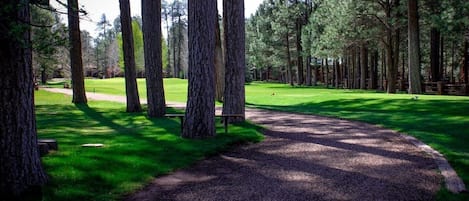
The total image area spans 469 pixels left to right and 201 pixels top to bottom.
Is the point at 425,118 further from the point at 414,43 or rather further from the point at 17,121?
the point at 17,121

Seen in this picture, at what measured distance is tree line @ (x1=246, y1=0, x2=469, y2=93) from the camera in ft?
72.1

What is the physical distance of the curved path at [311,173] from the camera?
5363 millimetres

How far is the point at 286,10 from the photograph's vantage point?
47.8 m

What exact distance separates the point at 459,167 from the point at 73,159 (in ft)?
21.2

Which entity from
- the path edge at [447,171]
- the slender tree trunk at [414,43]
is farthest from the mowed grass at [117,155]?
the slender tree trunk at [414,43]

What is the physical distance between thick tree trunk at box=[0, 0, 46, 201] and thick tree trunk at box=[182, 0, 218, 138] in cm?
430

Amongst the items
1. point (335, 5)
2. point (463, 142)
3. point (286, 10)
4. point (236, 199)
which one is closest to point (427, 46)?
point (335, 5)

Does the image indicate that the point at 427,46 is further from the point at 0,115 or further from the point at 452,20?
the point at 0,115

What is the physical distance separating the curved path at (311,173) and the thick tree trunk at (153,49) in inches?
245

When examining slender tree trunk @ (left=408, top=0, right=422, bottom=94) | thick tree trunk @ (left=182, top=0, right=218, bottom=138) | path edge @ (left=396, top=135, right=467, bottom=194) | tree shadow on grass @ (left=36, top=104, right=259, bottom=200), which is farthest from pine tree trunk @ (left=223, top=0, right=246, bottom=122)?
slender tree trunk @ (left=408, top=0, right=422, bottom=94)

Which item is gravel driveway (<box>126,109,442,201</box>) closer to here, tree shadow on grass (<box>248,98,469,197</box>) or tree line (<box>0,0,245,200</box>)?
tree shadow on grass (<box>248,98,469,197</box>)

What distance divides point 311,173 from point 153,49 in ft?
30.4

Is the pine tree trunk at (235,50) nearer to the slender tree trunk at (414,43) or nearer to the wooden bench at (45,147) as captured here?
the wooden bench at (45,147)

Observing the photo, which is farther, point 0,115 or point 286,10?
point 286,10
